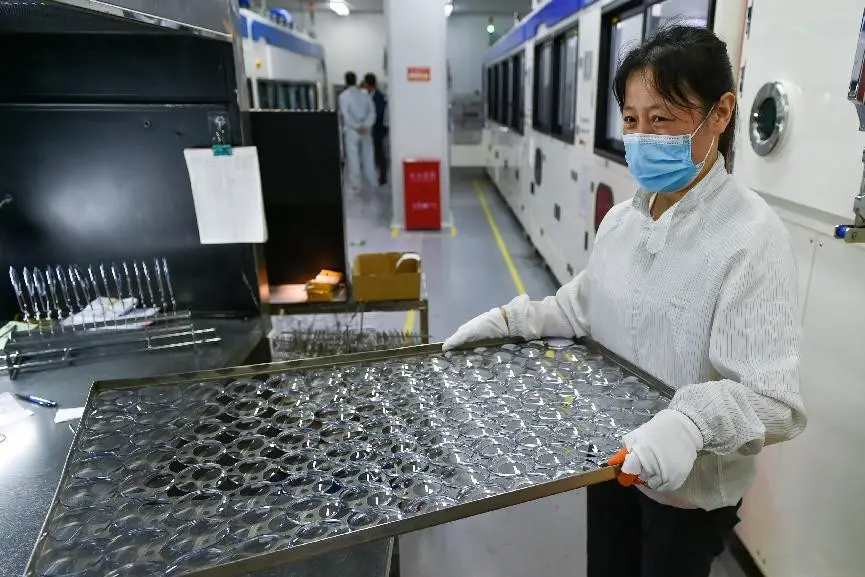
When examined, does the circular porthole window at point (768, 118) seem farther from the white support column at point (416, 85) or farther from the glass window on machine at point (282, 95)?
the glass window on machine at point (282, 95)

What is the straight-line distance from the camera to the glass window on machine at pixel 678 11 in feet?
7.31

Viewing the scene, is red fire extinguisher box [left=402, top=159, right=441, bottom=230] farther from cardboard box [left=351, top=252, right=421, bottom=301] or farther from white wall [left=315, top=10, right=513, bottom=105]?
white wall [left=315, top=10, right=513, bottom=105]

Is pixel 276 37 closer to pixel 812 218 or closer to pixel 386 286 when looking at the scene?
pixel 386 286

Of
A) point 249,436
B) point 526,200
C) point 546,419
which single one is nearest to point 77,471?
point 249,436

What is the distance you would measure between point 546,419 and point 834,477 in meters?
0.91

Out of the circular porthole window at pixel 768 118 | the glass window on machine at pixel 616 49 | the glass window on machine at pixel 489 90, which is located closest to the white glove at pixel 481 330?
the circular porthole window at pixel 768 118

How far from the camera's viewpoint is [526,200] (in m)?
6.43

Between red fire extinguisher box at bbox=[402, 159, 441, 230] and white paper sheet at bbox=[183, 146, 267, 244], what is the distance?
510 cm

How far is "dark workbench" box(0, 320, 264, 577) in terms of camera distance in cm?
103

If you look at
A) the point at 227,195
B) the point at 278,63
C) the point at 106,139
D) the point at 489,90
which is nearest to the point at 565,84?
the point at 227,195

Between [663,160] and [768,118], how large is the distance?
74 cm

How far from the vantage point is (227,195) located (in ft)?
6.07

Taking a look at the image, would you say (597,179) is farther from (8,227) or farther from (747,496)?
(8,227)

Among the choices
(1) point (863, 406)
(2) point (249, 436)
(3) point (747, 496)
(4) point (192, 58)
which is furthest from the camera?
(3) point (747, 496)
